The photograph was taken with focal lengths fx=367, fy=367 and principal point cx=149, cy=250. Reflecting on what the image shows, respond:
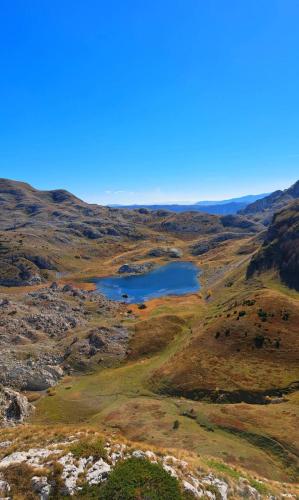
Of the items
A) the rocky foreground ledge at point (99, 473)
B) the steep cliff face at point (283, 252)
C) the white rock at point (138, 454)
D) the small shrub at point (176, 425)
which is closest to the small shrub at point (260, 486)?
the rocky foreground ledge at point (99, 473)

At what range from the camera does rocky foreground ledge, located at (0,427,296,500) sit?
2458 cm

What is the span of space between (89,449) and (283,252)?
407 feet

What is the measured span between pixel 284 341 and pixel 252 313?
13611 mm

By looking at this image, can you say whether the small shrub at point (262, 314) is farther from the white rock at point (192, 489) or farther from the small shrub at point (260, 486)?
the white rock at point (192, 489)

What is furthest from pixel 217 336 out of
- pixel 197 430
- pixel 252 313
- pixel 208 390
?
pixel 197 430

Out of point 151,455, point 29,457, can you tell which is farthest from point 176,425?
point 29,457

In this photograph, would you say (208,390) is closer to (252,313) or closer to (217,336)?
(217,336)

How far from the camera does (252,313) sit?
89250mm

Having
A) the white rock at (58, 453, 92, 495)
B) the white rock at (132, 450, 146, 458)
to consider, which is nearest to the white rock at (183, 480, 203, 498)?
the white rock at (132, 450, 146, 458)

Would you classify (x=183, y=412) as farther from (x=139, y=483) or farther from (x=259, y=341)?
(x=139, y=483)

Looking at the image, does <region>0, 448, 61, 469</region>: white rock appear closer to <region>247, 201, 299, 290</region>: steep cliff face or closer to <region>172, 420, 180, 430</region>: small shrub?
<region>172, 420, 180, 430</region>: small shrub

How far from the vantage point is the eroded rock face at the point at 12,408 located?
6150 centimetres

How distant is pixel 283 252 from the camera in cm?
13850

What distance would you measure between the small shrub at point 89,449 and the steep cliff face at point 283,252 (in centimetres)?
9897
